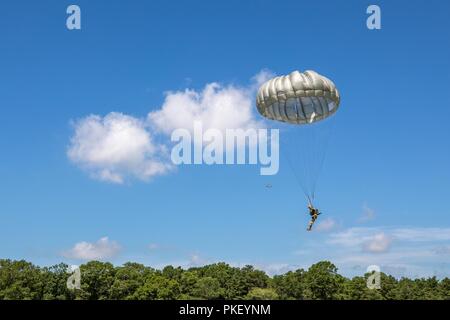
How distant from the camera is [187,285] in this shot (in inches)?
3511

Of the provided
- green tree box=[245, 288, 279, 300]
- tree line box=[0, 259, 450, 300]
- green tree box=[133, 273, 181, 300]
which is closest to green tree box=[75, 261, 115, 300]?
tree line box=[0, 259, 450, 300]

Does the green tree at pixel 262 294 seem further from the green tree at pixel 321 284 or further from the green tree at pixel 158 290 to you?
the green tree at pixel 158 290

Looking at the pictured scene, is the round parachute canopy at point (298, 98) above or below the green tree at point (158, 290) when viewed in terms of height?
above

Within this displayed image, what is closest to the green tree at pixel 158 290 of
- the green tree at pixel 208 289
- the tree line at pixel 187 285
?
the tree line at pixel 187 285

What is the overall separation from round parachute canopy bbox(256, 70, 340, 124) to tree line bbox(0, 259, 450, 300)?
5238cm

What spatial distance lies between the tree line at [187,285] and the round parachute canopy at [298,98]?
172 feet

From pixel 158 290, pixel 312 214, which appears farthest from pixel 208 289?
pixel 312 214

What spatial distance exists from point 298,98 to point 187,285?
6047 cm

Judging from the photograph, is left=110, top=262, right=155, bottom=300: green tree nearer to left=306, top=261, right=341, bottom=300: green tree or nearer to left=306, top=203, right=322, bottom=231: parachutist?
left=306, top=261, right=341, bottom=300: green tree

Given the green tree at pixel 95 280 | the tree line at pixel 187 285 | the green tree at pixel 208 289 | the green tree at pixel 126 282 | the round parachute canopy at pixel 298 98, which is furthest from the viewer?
the green tree at pixel 208 289

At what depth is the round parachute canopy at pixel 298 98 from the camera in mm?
34688

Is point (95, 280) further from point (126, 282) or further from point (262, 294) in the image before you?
point (262, 294)
